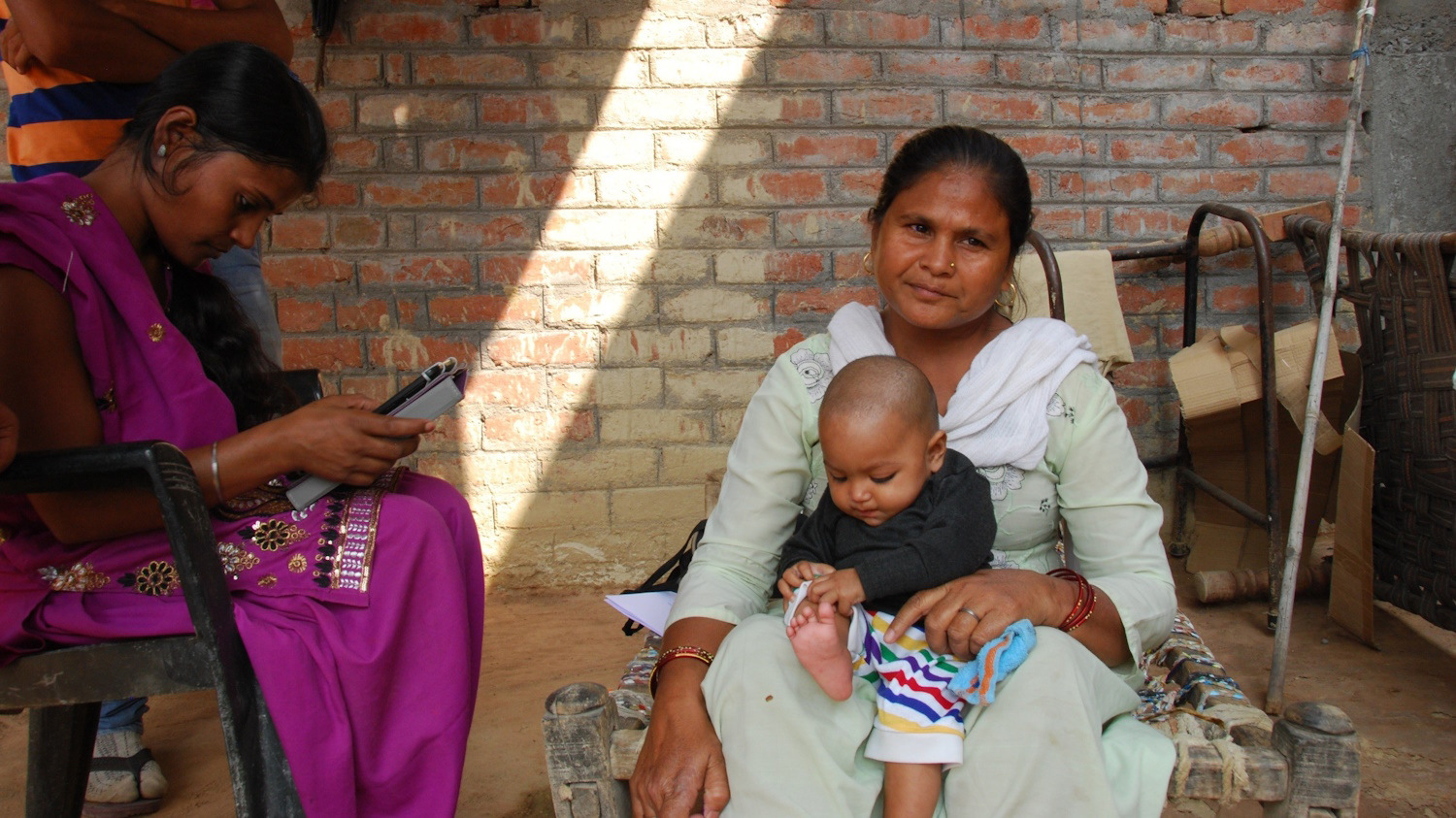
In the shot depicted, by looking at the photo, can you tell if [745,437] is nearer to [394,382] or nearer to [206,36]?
[206,36]

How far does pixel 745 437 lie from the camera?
5.97 feet

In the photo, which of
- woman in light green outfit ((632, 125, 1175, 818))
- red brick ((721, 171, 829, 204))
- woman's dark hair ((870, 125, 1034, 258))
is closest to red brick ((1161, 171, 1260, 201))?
red brick ((721, 171, 829, 204))

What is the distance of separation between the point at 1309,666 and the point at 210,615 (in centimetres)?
301

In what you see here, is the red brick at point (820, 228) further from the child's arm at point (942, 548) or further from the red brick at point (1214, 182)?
the child's arm at point (942, 548)

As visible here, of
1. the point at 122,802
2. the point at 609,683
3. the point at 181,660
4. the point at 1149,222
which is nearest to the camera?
the point at 181,660

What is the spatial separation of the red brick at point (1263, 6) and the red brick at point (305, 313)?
332 centimetres

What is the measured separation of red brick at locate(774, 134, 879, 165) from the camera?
3418mm

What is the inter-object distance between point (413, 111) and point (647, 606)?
218cm

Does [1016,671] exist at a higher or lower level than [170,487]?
lower

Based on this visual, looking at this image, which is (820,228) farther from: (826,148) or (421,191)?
(421,191)

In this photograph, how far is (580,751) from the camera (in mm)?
1490

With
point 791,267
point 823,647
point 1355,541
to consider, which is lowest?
point 1355,541

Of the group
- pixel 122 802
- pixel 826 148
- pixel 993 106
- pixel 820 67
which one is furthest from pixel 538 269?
pixel 122 802

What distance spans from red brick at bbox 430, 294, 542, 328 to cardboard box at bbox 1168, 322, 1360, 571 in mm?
2191
